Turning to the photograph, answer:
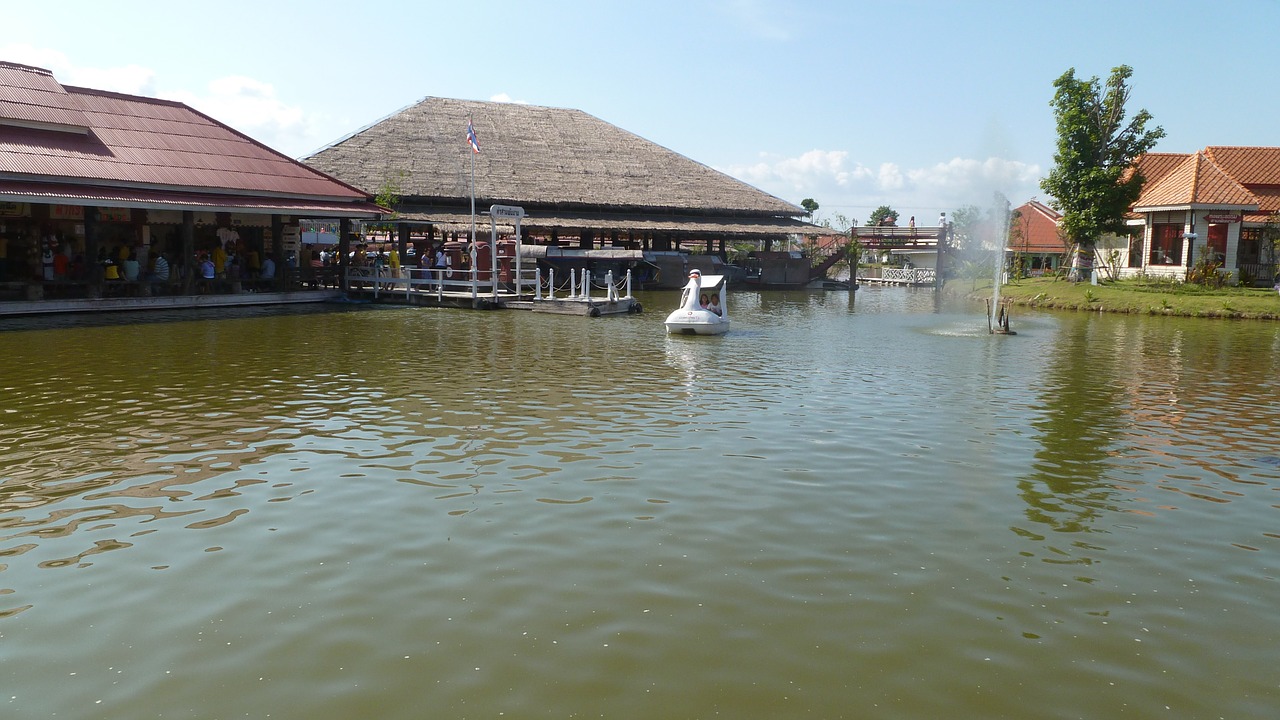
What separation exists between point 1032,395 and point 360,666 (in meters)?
12.9

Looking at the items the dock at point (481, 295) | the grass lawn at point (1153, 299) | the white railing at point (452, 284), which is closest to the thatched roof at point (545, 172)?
the white railing at point (452, 284)

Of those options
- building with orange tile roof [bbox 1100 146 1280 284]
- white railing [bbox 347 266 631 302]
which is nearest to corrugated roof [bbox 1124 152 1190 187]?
building with orange tile roof [bbox 1100 146 1280 284]

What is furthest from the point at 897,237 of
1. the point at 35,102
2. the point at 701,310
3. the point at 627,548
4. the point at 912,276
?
the point at 627,548

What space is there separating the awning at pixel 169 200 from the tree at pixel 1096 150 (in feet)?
105

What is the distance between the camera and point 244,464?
32.2 feet

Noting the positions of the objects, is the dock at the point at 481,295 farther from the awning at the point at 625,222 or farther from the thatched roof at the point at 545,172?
the thatched roof at the point at 545,172

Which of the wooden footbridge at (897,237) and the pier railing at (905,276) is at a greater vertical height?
the wooden footbridge at (897,237)

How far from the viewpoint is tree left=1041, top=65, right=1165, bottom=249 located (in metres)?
42.6

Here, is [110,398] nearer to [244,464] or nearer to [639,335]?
[244,464]

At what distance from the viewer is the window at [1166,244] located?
138ft

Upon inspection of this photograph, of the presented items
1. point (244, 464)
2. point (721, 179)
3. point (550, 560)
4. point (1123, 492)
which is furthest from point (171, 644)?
point (721, 179)

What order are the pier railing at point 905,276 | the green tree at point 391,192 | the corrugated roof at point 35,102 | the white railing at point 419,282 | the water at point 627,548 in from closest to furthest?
the water at point 627,548
the corrugated roof at point 35,102
the white railing at point 419,282
the green tree at point 391,192
the pier railing at point 905,276

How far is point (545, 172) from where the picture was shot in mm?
50125

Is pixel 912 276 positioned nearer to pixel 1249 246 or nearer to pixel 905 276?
pixel 905 276
